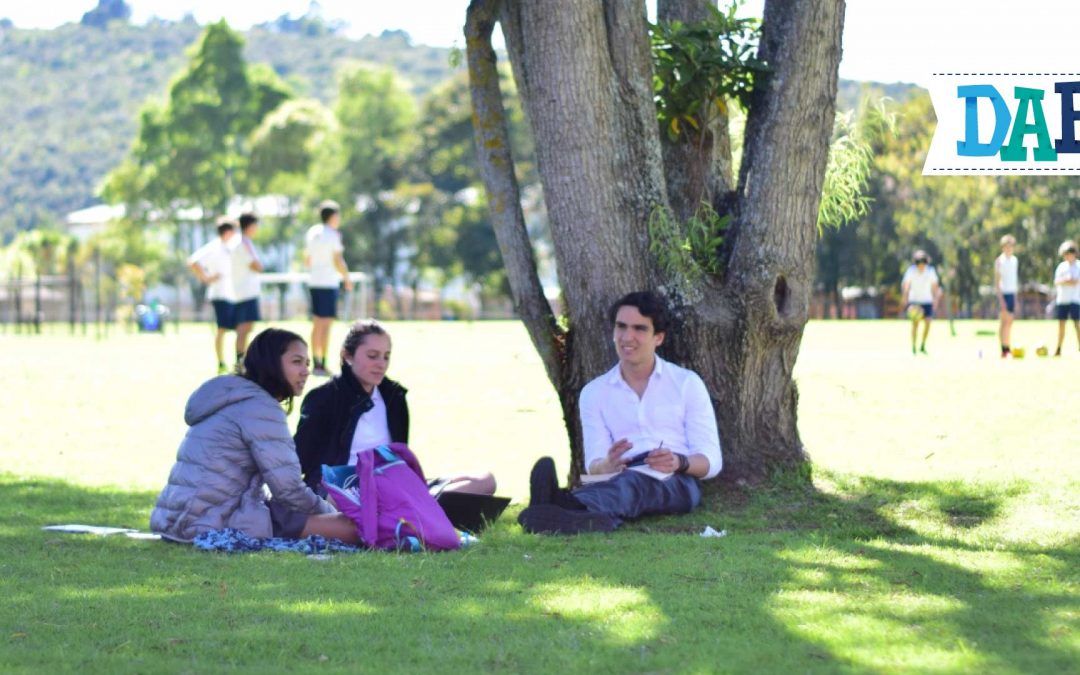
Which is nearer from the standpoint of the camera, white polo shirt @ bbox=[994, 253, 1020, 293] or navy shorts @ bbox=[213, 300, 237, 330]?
navy shorts @ bbox=[213, 300, 237, 330]

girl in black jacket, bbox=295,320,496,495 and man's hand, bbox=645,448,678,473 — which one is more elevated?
girl in black jacket, bbox=295,320,496,495

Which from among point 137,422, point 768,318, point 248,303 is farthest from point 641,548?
point 248,303

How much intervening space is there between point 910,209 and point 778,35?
183 ft

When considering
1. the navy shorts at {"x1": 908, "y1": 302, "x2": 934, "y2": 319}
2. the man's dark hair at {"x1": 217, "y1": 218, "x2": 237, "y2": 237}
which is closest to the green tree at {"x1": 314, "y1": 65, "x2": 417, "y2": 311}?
the navy shorts at {"x1": 908, "y1": 302, "x2": 934, "y2": 319}

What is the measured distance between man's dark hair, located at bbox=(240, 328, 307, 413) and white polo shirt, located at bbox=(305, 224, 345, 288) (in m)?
10.7

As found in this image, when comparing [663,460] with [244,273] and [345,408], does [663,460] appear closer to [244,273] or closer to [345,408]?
[345,408]

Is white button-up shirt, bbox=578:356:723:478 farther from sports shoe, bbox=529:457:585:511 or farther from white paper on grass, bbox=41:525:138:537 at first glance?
white paper on grass, bbox=41:525:138:537

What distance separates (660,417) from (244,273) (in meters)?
11.0

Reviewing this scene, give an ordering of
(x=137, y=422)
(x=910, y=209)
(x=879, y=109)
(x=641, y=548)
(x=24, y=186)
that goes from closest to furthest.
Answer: (x=641, y=548), (x=879, y=109), (x=137, y=422), (x=910, y=209), (x=24, y=186)

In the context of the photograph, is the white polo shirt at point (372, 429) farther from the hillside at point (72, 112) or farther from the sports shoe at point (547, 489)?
the hillside at point (72, 112)

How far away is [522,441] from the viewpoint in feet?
43.4

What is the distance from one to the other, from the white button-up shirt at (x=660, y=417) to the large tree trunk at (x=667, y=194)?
60 cm

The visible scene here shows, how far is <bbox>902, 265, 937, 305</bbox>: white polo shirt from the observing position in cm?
2678

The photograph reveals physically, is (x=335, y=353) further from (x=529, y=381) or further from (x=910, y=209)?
(x=910, y=209)
